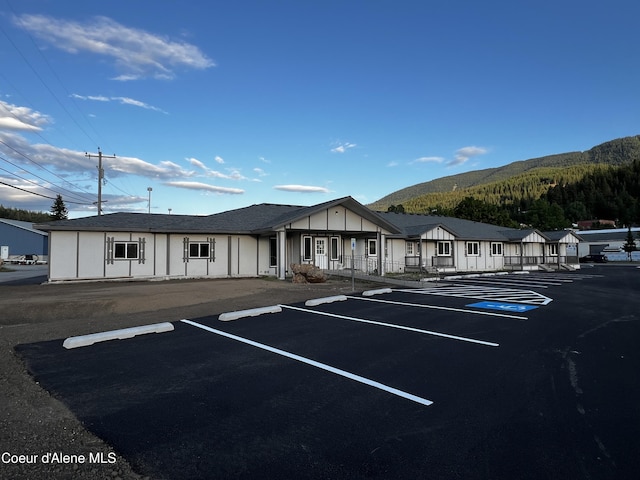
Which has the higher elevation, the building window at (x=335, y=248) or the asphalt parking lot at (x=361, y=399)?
the building window at (x=335, y=248)

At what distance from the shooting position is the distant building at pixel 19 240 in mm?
49312

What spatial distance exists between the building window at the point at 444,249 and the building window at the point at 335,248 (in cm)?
965

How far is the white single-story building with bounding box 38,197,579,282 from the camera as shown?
19125mm

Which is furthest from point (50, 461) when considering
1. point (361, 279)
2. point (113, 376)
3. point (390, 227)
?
point (390, 227)

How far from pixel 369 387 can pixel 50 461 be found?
3315mm

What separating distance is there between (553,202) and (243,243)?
112 m

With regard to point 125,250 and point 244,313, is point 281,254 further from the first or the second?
point 244,313

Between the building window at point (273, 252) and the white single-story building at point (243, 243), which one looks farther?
the building window at point (273, 252)

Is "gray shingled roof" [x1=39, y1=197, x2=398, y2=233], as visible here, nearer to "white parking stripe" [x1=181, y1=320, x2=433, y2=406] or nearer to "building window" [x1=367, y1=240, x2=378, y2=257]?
"building window" [x1=367, y1=240, x2=378, y2=257]

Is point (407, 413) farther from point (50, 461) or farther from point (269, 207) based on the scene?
point (269, 207)

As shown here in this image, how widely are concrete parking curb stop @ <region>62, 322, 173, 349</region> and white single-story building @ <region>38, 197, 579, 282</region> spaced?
9007 millimetres

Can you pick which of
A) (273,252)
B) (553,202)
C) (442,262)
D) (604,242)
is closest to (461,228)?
(442,262)

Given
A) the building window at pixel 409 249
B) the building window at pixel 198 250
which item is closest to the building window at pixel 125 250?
the building window at pixel 198 250

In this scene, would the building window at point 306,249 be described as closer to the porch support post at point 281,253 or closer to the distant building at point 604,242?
the porch support post at point 281,253
